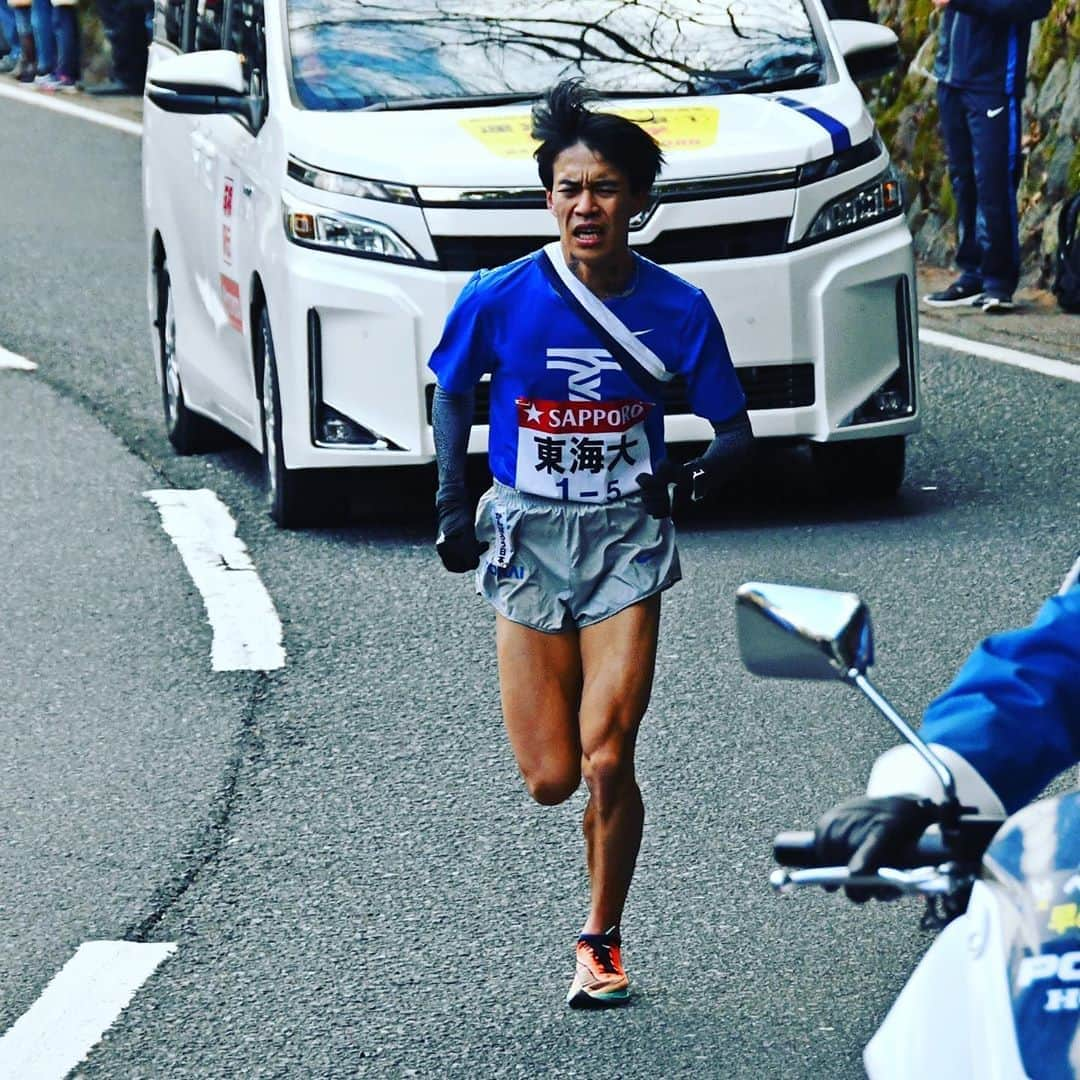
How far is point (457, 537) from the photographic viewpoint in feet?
18.4

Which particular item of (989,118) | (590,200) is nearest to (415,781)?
(590,200)

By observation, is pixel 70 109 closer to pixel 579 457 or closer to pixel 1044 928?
pixel 579 457

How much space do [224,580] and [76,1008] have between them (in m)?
3.78

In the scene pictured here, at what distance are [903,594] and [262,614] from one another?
1.94m

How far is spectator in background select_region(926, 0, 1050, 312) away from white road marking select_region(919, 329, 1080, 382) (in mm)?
831

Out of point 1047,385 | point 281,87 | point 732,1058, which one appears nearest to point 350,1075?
point 732,1058

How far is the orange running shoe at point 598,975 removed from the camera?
536 cm

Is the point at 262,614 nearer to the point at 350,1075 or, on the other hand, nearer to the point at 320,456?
the point at 320,456

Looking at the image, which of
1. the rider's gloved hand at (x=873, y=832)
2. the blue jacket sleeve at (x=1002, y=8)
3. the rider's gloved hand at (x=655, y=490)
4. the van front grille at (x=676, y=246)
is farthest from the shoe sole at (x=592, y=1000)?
the blue jacket sleeve at (x=1002, y=8)

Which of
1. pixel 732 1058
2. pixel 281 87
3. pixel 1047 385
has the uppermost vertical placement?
pixel 281 87

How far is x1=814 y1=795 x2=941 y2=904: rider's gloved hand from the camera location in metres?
2.58

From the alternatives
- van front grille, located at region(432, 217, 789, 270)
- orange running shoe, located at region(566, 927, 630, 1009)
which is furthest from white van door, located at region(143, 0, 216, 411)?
orange running shoe, located at region(566, 927, 630, 1009)

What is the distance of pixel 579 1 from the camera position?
10.0 metres

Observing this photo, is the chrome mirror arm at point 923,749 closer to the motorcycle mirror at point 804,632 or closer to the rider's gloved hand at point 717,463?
the motorcycle mirror at point 804,632
